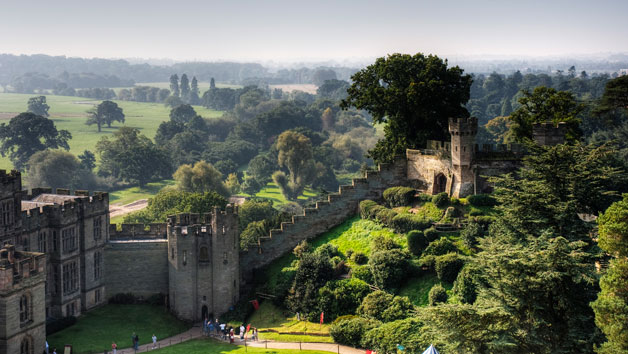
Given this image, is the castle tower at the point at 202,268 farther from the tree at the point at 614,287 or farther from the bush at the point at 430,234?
the tree at the point at 614,287

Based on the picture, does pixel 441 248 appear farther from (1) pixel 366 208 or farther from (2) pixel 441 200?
(1) pixel 366 208

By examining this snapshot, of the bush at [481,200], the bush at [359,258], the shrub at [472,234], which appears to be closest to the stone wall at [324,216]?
the bush at [359,258]

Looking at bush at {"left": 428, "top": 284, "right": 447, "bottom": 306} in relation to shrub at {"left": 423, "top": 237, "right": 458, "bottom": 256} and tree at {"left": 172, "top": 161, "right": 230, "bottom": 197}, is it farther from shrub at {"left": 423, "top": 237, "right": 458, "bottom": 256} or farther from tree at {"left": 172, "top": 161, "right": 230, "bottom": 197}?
tree at {"left": 172, "top": 161, "right": 230, "bottom": 197}

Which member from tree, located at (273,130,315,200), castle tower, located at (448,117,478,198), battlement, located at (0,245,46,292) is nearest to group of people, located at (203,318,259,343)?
battlement, located at (0,245,46,292)

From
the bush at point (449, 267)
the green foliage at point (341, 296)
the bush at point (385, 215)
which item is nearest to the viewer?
the bush at point (449, 267)

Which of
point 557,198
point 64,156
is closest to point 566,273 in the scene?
point 557,198

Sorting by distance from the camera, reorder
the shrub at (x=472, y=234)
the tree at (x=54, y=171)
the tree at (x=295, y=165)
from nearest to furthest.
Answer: the shrub at (x=472, y=234) < the tree at (x=54, y=171) < the tree at (x=295, y=165)

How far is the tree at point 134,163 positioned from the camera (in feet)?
512

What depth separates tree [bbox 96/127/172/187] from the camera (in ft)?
512

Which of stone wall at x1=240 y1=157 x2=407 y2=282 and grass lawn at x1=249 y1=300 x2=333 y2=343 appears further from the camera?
stone wall at x1=240 y1=157 x2=407 y2=282

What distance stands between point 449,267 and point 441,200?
951 cm

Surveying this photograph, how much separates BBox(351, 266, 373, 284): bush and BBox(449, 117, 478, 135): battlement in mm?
14357

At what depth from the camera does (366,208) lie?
2817 inches

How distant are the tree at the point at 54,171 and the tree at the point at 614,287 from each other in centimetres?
12638
